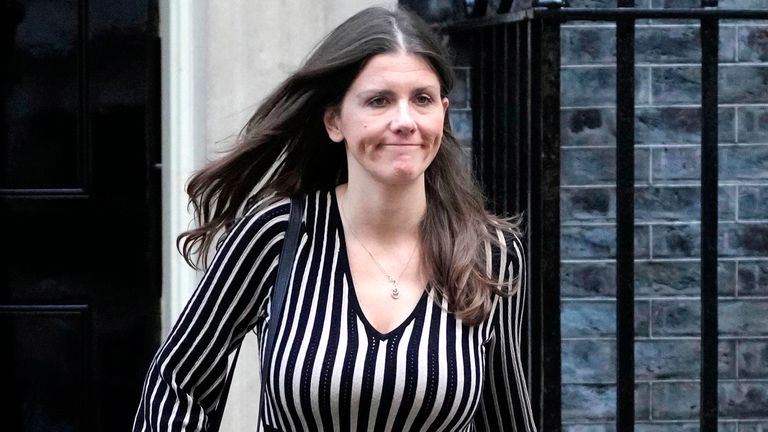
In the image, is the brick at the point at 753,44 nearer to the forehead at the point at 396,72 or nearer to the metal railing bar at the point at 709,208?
the metal railing bar at the point at 709,208

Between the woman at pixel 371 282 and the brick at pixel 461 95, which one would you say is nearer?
the woman at pixel 371 282

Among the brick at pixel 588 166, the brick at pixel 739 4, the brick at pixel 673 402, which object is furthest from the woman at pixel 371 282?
the brick at pixel 739 4

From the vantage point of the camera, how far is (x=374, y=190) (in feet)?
9.33

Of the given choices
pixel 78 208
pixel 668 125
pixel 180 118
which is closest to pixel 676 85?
pixel 668 125

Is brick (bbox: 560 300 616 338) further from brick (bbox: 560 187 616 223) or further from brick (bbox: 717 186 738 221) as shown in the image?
brick (bbox: 717 186 738 221)

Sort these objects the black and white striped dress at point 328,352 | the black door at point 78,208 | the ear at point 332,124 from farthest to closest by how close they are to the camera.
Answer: the black door at point 78,208
the ear at point 332,124
the black and white striped dress at point 328,352

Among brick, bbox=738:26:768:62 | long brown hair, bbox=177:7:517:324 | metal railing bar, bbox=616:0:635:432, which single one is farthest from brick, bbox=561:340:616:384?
long brown hair, bbox=177:7:517:324

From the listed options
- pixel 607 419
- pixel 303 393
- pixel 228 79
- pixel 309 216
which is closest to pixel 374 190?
pixel 309 216

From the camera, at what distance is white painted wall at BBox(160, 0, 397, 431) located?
432 centimetres

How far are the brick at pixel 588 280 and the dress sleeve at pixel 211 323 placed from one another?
203 cm

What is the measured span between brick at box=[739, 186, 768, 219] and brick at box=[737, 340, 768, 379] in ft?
1.35

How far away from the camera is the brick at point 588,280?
15.6ft

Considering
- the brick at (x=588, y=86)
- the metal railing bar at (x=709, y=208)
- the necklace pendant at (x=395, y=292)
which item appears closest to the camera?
the necklace pendant at (x=395, y=292)

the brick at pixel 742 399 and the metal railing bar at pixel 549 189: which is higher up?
the metal railing bar at pixel 549 189
